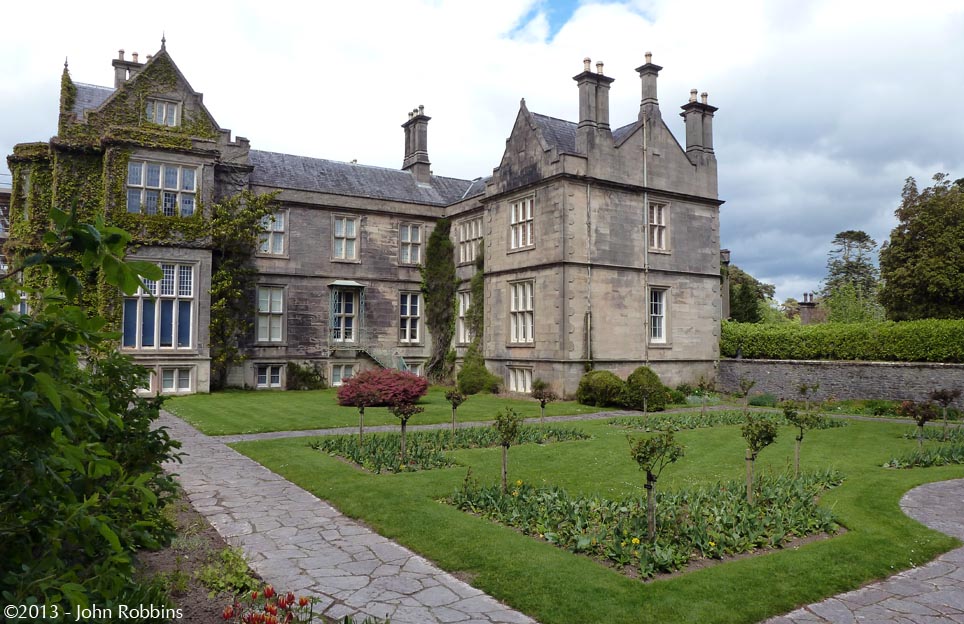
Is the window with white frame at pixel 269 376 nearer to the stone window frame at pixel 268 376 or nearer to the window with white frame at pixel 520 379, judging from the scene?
the stone window frame at pixel 268 376

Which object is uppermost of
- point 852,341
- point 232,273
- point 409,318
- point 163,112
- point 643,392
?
point 163,112

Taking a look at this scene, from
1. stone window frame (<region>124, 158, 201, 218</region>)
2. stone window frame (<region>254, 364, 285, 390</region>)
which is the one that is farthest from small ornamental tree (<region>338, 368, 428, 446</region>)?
stone window frame (<region>124, 158, 201, 218</region>)

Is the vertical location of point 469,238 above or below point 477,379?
above

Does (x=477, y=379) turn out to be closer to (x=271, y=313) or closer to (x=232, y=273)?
(x=271, y=313)

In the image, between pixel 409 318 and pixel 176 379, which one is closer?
pixel 176 379

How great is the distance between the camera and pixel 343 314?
98.0ft

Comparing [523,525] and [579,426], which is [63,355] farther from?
[579,426]

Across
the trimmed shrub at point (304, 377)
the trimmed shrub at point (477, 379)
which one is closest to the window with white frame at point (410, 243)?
the trimmed shrub at point (304, 377)

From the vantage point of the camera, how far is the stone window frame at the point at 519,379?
2558cm

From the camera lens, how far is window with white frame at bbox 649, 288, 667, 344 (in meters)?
26.6

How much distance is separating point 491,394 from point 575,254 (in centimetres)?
642

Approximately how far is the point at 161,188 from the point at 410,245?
11.1 m

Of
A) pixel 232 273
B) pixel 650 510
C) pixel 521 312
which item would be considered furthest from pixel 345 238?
pixel 650 510

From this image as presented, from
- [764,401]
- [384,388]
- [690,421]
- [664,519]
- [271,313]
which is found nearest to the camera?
[664,519]
